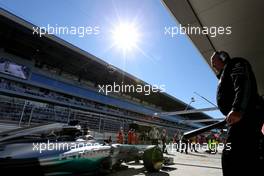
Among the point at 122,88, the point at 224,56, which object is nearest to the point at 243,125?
the point at 224,56

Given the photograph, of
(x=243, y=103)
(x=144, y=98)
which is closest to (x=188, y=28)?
(x=243, y=103)

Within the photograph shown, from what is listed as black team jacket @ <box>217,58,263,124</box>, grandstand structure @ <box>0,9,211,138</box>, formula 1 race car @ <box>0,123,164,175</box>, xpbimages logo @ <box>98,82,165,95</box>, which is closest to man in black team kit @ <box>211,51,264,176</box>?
black team jacket @ <box>217,58,263,124</box>

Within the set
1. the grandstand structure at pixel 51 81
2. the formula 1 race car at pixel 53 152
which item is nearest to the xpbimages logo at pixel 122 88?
the grandstand structure at pixel 51 81

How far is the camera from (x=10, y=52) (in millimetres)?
28281

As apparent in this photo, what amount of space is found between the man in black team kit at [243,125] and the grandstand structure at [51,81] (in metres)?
18.2

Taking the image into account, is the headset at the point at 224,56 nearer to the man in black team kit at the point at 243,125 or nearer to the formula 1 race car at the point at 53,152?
the man in black team kit at the point at 243,125

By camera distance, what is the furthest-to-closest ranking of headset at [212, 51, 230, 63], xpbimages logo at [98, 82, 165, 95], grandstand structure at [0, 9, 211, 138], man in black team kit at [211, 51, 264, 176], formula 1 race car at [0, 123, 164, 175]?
xpbimages logo at [98, 82, 165, 95] < grandstand structure at [0, 9, 211, 138] < formula 1 race car at [0, 123, 164, 175] < headset at [212, 51, 230, 63] < man in black team kit at [211, 51, 264, 176]

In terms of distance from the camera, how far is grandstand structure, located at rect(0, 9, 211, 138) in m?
22.8

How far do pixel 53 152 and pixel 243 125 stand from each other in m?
3.29

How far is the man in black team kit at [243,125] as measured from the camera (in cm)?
197

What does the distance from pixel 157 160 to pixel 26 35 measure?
83.8 feet

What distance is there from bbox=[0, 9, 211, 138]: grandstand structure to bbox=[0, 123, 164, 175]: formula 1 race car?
1443 cm

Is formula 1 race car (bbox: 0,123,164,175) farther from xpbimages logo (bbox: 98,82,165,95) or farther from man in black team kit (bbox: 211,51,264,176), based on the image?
xpbimages logo (bbox: 98,82,165,95)

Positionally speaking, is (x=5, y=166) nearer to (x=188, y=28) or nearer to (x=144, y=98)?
(x=188, y=28)
